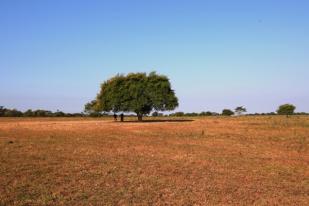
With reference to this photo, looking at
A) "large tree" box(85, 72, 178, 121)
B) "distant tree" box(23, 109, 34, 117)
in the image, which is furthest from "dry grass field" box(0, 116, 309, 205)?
"distant tree" box(23, 109, 34, 117)

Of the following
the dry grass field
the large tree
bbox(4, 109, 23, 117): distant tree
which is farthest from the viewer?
bbox(4, 109, 23, 117): distant tree

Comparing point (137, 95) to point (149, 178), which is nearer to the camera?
point (149, 178)

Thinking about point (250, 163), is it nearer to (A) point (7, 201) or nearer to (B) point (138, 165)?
(B) point (138, 165)

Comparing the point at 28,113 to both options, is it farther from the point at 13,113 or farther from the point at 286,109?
the point at 286,109

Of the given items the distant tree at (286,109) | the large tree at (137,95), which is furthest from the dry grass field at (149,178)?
the distant tree at (286,109)

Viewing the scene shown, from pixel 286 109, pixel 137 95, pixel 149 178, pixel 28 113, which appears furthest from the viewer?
pixel 28 113

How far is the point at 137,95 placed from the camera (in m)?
74.7

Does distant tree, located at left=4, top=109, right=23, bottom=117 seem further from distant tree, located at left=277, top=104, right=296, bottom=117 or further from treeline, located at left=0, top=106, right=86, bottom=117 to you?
distant tree, located at left=277, top=104, right=296, bottom=117

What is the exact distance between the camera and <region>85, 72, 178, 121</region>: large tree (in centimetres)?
7487

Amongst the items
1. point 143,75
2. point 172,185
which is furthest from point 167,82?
point 172,185

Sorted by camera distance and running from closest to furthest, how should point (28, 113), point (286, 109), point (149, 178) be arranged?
point (149, 178), point (286, 109), point (28, 113)

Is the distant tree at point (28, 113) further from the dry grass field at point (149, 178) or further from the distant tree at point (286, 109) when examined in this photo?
the dry grass field at point (149, 178)

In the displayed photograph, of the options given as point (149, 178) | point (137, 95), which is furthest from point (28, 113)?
point (149, 178)

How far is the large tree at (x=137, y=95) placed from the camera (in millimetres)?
74869
